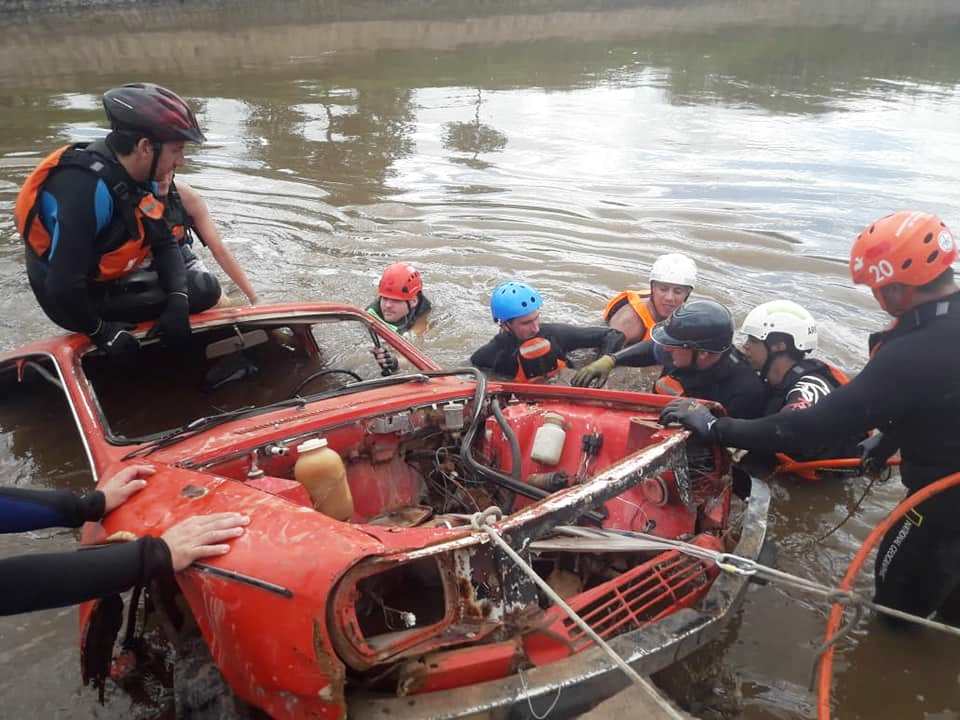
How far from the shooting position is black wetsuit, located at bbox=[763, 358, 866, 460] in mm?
4102

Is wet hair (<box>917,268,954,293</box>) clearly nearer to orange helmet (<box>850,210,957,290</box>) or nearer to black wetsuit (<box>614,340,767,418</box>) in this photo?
orange helmet (<box>850,210,957,290</box>)

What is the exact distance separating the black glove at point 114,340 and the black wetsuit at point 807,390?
390cm

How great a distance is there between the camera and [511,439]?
341 cm

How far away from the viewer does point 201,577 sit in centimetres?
227

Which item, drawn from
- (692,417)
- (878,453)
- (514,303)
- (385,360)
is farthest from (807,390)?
(385,360)

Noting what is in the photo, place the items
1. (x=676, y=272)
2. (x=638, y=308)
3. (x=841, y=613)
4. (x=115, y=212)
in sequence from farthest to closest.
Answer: (x=638, y=308), (x=676, y=272), (x=115, y=212), (x=841, y=613)

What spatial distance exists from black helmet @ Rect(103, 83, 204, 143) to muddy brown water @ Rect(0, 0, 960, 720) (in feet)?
7.15

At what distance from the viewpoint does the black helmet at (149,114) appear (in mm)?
3797

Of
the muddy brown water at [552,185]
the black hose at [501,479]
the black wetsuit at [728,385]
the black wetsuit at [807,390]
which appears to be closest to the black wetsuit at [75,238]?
the muddy brown water at [552,185]

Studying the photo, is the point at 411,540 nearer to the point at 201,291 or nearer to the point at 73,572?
the point at 73,572

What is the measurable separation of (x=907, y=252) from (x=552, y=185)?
866 cm

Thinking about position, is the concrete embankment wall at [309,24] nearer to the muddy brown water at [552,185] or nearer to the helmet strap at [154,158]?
the muddy brown water at [552,185]

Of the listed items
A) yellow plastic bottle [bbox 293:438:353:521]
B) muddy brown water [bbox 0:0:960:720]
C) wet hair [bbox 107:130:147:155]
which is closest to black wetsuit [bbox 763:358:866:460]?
muddy brown water [bbox 0:0:960:720]

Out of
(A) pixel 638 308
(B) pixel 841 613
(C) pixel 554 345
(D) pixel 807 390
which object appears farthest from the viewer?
(A) pixel 638 308
